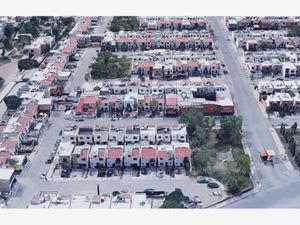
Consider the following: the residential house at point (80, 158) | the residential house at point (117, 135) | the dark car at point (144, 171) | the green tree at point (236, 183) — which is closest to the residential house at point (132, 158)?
the dark car at point (144, 171)

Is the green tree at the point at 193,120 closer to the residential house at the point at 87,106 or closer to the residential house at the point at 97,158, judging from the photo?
the residential house at the point at 97,158

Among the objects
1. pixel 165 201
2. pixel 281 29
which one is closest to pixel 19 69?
pixel 165 201

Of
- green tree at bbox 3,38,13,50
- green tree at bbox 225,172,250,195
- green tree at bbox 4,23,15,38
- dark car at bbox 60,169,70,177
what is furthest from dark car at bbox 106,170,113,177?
green tree at bbox 4,23,15,38

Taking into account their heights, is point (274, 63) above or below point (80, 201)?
above

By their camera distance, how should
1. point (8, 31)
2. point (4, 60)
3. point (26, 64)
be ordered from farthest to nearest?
point (8, 31), point (4, 60), point (26, 64)

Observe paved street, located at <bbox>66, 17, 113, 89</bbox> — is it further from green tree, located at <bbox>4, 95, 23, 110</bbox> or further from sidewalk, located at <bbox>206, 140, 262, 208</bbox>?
sidewalk, located at <bbox>206, 140, 262, 208</bbox>

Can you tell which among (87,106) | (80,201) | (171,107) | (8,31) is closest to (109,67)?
(87,106)

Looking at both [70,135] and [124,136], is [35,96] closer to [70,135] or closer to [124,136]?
[70,135]
